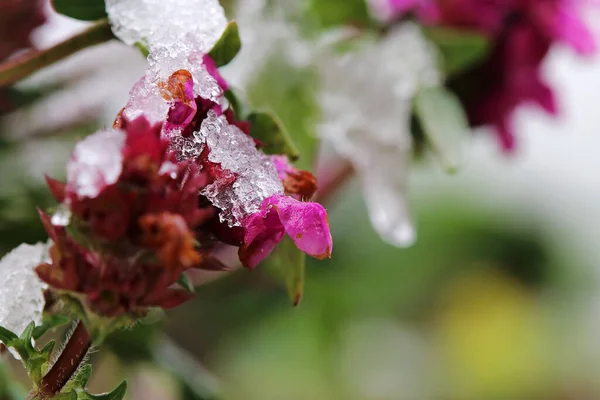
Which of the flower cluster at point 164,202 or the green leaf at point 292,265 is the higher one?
the flower cluster at point 164,202

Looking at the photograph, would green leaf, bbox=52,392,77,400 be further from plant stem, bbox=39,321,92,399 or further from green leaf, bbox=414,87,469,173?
green leaf, bbox=414,87,469,173

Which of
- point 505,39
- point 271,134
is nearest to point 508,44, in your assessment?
point 505,39

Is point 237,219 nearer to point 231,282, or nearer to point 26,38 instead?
point 26,38

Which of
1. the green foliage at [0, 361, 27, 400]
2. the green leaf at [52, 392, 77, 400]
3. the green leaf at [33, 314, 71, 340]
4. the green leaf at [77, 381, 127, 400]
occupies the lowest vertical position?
the green foliage at [0, 361, 27, 400]

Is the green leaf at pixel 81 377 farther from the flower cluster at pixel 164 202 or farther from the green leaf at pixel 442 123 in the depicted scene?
the green leaf at pixel 442 123

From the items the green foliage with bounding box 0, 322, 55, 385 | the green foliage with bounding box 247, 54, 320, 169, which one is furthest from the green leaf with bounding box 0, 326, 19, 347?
the green foliage with bounding box 247, 54, 320, 169

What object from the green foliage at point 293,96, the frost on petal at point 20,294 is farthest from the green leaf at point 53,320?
the green foliage at point 293,96

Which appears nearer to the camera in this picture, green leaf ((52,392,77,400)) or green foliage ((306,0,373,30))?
green leaf ((52,392,77,400))
